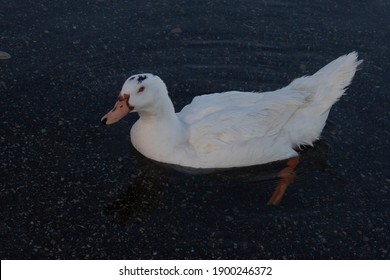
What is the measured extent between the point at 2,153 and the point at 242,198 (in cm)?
233

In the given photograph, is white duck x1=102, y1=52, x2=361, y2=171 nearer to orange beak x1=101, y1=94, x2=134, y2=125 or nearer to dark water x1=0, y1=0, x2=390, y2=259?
orange beak x1=101, y1=94, x2=134, y2=125

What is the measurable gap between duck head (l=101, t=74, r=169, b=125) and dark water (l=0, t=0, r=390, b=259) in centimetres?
61

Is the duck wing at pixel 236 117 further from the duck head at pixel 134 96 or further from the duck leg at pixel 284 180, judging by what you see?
the duck head at pixel 134 96

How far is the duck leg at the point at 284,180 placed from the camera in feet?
20.4

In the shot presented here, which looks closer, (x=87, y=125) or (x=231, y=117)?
(x=231, y=117)

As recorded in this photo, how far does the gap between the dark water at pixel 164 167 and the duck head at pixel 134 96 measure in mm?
611

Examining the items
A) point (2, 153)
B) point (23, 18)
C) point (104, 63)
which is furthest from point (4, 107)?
point (23, 18)

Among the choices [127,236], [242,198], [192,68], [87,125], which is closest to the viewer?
[127,236]

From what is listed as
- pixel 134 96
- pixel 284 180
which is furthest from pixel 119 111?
pixel 284 180

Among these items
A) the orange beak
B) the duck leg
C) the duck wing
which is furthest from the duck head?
the duck leg

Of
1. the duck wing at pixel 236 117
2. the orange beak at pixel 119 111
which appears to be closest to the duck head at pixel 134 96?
the orange beak at pixel 119 111

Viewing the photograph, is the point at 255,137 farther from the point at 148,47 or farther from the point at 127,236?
the point at 148,47

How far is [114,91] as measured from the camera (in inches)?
300

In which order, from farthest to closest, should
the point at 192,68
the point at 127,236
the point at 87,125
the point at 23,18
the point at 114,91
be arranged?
the point at 23,18, the point at 192,68, the point at 114,91, the point at 87,125, the point at 127,236
